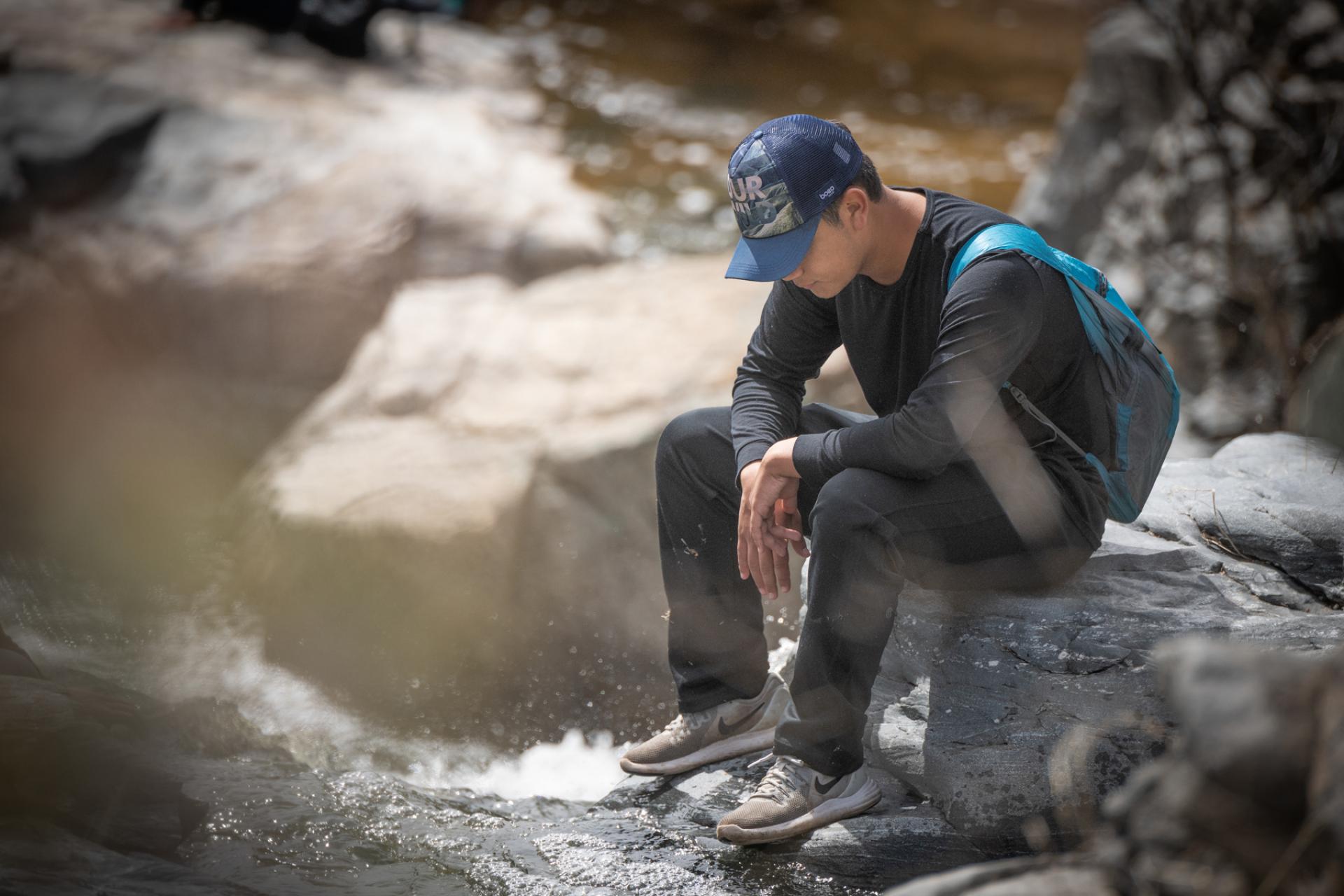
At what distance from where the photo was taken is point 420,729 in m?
3.09

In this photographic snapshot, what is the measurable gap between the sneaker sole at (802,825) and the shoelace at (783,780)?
0.15 ft

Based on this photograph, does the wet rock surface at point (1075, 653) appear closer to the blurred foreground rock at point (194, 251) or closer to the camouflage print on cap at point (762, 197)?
the camouflage print on cap at point (762, 197)

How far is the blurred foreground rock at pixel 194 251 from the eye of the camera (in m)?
4.68

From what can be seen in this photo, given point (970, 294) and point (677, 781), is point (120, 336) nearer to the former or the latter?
point (677, 781)

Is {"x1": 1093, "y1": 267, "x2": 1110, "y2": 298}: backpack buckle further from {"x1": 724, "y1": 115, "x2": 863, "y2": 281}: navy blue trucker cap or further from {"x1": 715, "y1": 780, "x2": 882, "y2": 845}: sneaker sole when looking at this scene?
{"x1": 715, "y1": 780, "x2": 882, "y2": 845}: sneaker sole

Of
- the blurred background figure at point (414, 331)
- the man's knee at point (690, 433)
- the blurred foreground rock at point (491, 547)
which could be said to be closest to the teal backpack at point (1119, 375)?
the man's knee at point (690, 433)

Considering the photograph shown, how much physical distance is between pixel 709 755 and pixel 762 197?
3.90ft

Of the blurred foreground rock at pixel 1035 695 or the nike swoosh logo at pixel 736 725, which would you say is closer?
the blurred foreground rock at pixel 1035 695

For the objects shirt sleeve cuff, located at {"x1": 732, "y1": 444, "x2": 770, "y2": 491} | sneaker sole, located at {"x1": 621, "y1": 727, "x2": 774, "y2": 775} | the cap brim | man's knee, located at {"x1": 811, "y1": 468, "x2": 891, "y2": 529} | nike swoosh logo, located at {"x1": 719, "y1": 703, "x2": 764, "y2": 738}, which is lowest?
sneaker sole, located at {"x1": 621, "y1": 727, "x2": 774, "y2": 775}

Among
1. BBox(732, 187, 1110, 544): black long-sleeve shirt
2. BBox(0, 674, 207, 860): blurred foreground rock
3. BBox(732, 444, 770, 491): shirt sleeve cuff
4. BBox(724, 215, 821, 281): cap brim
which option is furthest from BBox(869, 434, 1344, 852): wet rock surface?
BBox(0, 674, 207, 860): blurred foreground rock

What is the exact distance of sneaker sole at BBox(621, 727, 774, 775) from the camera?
2.37 m

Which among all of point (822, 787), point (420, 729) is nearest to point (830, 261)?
point (822, 787)

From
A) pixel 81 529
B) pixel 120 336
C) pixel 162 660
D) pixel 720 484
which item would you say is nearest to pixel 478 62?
pixel 120 336

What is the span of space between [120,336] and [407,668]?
245 cm
